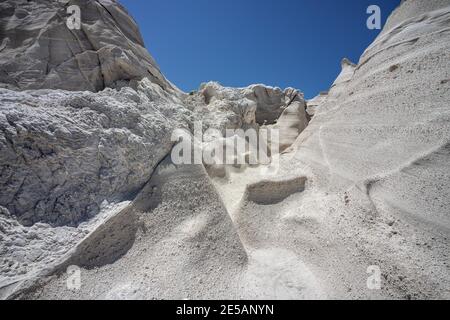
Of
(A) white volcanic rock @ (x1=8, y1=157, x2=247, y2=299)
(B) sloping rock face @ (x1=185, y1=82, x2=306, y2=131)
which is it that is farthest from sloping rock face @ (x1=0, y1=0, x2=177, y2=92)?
(A) white volcanic rock @ (x1=8, y1=157, x2=247, y2=299)

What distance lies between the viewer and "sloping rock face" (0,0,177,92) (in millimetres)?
3666

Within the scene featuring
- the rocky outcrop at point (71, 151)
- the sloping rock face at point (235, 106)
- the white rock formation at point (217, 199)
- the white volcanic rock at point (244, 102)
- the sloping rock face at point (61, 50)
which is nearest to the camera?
the white rock formation at point (217, 199)

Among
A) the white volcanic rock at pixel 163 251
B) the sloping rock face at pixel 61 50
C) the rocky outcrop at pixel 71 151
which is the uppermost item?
the sloping rock face at pixel 61 50

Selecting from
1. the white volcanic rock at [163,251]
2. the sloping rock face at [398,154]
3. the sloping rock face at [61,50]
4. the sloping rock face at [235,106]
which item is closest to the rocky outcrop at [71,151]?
the white volcanic rock at [163,251]

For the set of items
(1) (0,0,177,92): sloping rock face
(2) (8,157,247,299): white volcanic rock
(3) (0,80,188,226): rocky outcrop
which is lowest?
(2) (8,157,247,299): white volcanic rock

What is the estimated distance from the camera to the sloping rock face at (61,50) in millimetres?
3666

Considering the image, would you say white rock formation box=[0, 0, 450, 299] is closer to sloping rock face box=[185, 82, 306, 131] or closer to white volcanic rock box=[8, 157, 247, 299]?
white volcanic rock box=[8, 157, 247, 299]

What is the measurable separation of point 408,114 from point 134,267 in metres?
3.95

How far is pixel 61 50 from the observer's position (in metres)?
4.00

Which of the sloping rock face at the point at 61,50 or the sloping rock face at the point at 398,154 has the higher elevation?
the sloping rock face at the point at 61,50

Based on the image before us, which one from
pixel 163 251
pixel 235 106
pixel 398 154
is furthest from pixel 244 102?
pixel 163 251

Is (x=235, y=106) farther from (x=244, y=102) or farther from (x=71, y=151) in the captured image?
(x=71, y=151)

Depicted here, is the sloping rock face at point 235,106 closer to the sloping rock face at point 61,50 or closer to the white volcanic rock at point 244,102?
the white volcanic rock at point 244,102

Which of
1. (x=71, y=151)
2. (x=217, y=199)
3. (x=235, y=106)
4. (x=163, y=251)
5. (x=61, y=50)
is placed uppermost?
(x=61, y=50)
